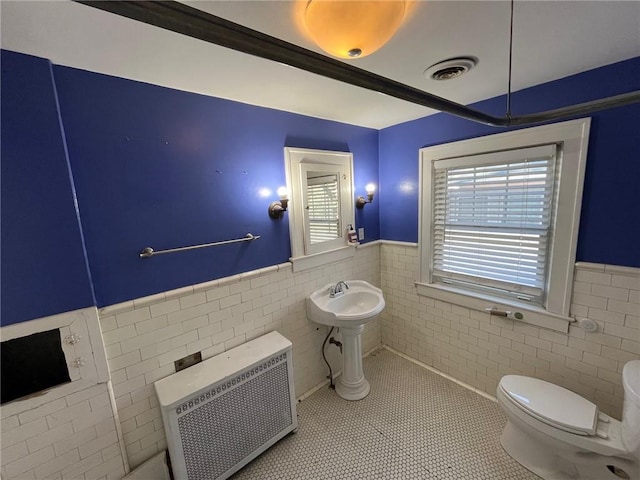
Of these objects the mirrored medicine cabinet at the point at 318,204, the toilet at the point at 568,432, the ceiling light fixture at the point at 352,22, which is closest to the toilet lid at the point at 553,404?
the toilet at the point at 568,432

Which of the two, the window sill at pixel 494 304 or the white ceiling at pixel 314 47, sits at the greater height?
the white ceiling at pixel 314 47

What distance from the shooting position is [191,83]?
4.75 feet

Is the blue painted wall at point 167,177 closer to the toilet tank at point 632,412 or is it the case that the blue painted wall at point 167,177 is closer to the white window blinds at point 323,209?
the white window blinds at point 323,209

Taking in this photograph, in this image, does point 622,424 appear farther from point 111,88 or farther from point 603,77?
point 111,88

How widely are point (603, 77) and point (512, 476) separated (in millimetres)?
2316

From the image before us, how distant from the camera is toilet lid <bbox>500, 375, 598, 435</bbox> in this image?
4.64 feet

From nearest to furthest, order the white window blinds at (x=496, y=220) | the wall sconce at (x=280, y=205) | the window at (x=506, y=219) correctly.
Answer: the window at (x=506, y=219), the white window blinds at (x=496, y=220), the wall sconce at (x=280, y=205)

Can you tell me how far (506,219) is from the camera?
76.0 inches

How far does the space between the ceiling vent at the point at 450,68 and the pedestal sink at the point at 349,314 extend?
1.54 metres

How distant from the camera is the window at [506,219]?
1.66 meters

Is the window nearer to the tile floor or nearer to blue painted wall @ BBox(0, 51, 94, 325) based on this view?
the tile floor

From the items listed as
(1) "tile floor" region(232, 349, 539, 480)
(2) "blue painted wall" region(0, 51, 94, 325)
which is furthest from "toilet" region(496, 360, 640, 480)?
(2) "blue painted wall" region(0, 51, 94, 325)

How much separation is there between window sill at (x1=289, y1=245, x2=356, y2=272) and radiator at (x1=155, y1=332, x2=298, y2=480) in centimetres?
56

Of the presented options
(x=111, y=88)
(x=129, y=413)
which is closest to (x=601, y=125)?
(x=111, y=88)
